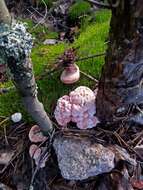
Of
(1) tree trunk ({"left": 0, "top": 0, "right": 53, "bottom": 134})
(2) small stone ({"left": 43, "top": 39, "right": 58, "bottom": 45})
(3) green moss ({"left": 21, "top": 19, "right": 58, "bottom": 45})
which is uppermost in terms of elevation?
(1) tree trunk ({"left": 0, "top": 0, "right": 53, "bottom": 134})

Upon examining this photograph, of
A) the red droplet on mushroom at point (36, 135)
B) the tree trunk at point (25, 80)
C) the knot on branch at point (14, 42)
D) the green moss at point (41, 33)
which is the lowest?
the red droplet on mushroom at point (36, 135)

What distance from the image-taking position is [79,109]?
1.97 meters

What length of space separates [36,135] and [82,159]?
0.30 meters

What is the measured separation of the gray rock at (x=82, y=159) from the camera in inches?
79.4

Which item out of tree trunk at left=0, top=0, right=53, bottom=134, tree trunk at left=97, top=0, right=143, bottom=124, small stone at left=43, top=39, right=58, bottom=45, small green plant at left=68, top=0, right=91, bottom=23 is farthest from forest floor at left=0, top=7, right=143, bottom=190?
small green plant at left=68, top=0, right=91, bottom=23

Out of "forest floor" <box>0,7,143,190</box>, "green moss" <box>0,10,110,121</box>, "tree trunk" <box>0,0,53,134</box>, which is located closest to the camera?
"tree trunk" <box>0,0,53,134</box>

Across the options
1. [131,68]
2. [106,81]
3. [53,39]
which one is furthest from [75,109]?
[53,39]

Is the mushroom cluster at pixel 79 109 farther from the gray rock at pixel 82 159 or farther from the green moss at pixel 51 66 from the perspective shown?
the green moss at pixel 51 66

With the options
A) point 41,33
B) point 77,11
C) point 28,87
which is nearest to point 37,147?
point 28,87

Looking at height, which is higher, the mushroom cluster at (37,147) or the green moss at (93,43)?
the green moss at (93,43)

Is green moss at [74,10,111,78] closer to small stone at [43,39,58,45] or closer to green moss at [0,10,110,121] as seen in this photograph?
green moss at [0,10,110,121]

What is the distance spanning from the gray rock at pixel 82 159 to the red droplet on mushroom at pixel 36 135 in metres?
0.11

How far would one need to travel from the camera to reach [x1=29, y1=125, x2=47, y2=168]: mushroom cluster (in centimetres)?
210

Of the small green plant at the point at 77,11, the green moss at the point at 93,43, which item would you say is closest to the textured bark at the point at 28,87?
the green moss at the point at 93,43
